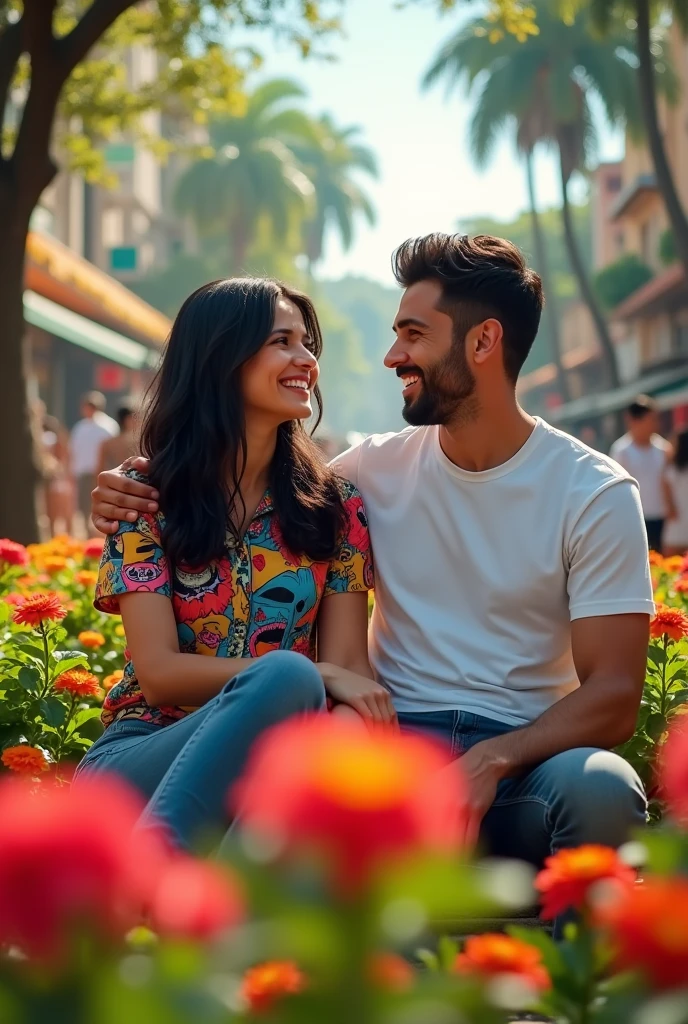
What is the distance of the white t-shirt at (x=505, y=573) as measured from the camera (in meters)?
3.12

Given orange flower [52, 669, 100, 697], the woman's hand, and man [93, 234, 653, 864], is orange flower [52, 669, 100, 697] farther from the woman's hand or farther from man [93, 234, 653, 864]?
the woman's hand

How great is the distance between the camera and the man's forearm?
2912 millimetres

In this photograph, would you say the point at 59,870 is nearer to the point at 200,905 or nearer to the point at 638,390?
the point at 200,905

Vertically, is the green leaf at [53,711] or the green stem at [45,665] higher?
the green stem at [45,665]

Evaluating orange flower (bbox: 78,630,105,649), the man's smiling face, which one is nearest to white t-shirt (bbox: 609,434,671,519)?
orange flower (bbox: 78,630,105,649)

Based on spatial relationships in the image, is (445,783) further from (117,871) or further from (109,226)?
(109,226)

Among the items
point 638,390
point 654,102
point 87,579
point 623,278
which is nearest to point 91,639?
point 87,579

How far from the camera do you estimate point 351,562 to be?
133 inches

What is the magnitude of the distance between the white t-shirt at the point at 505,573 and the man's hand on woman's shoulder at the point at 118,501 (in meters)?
0.60

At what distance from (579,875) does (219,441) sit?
2.23 metres

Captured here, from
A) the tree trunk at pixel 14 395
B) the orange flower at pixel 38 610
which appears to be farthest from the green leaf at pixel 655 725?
the tree trunk at pixel 14 395

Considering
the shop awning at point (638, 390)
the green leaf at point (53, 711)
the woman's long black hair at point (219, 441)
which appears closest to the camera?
the woman's long black hair at point (219, 441)

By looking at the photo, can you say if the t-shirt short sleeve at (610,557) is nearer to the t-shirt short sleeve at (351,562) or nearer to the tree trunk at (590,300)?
the t-shirt short sleeve at (351,562)

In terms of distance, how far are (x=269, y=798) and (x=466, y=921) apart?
2.14m
